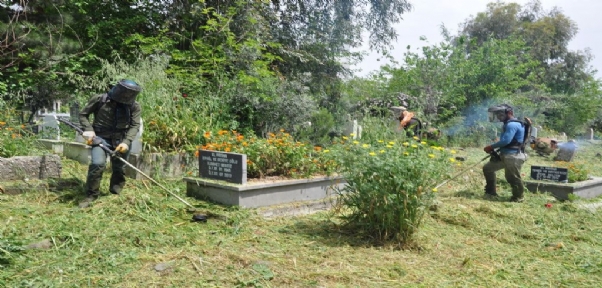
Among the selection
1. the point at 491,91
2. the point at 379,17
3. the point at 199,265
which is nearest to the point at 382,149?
the point at 199,265

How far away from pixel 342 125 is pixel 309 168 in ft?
22.6

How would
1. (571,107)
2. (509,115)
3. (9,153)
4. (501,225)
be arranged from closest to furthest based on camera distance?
(501,225)
(9,153)
(509,115)
(571,107)

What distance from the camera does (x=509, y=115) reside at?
820cm

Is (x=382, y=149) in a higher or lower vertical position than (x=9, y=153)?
higher

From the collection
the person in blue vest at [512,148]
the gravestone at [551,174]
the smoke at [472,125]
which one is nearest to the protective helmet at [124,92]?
the person in blue vest at [512,148]

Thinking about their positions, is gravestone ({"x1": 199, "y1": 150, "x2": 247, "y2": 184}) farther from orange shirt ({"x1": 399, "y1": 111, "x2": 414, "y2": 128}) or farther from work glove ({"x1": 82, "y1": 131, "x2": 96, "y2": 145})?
orange shirt ({"x1": 399, "y1": 111, "x2": 414, "y2": 128})

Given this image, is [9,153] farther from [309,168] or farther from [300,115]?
[300,115]

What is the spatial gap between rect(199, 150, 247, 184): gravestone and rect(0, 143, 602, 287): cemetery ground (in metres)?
0.44

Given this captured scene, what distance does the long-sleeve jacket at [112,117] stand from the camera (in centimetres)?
654

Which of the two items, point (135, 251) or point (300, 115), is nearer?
point (135, 251)

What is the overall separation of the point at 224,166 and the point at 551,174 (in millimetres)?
6056

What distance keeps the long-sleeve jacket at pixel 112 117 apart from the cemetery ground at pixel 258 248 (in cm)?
82

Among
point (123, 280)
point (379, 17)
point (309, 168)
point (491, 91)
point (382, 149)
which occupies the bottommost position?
point (123, 280)

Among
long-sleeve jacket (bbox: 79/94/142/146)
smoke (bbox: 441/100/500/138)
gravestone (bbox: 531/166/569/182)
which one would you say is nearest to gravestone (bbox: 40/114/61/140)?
long-sleeve jacket (bbox: 79/94/142/146)
